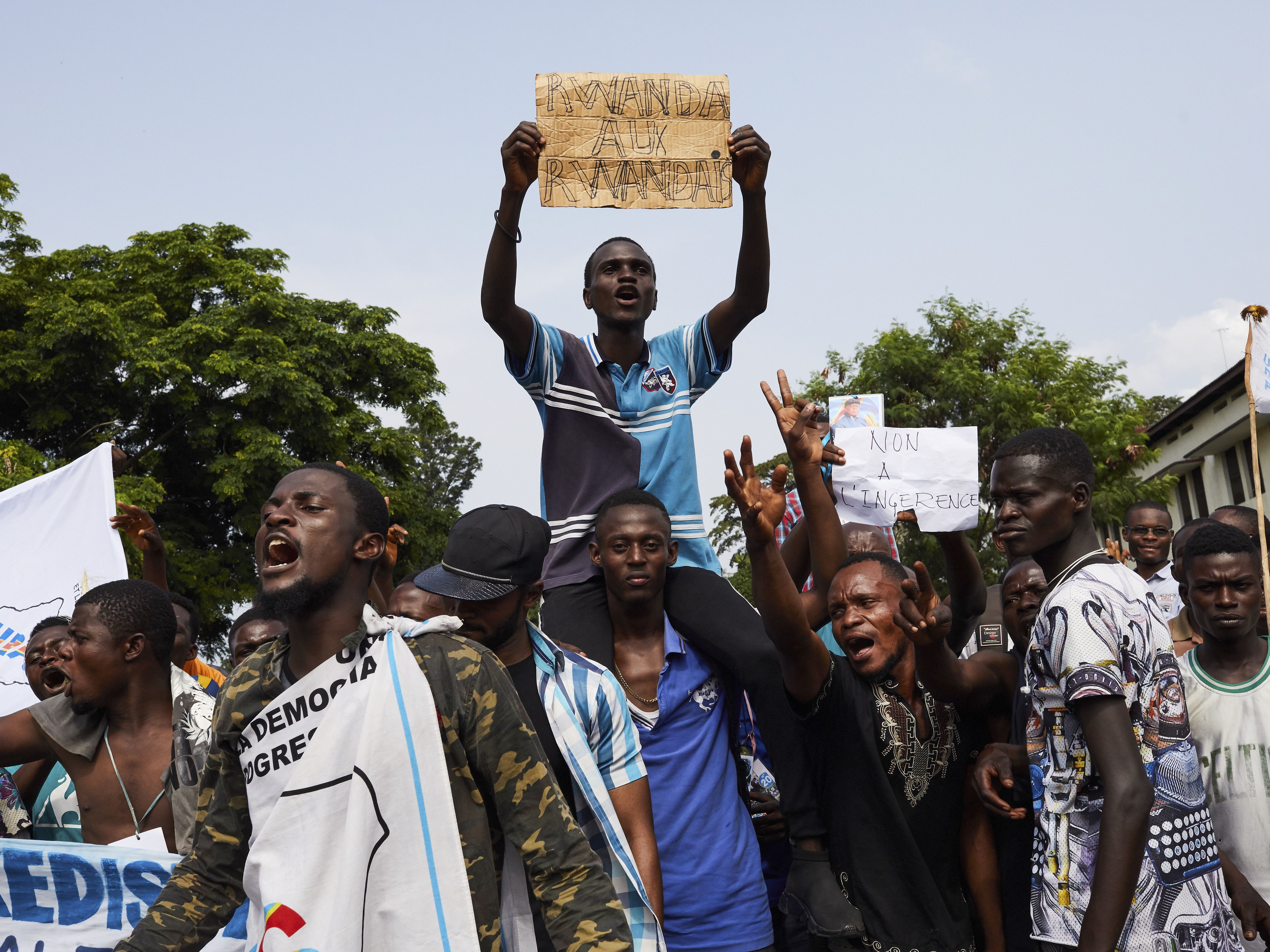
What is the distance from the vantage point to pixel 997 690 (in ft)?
Answer: 13.0

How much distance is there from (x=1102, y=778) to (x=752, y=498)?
1340 mm

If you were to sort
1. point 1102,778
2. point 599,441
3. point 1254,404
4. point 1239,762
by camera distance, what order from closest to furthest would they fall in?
1. point 1102,778
2. point 1239,762
3. point 599,441
4. point 1254,404

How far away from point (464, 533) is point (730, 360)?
1572 mm

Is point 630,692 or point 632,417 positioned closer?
point 630,692

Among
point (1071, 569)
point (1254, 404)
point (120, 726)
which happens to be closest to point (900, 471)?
point (1254, 404)

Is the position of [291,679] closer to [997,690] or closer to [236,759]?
[236,759]

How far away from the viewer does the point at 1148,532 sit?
7.76m

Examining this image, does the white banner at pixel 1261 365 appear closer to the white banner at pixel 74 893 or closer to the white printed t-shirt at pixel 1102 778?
the white printed t-shirt at pixel 1102 778

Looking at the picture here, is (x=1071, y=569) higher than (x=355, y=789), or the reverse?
(x=1071, y=569)

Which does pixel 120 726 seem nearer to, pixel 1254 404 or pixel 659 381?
pixel 659 381

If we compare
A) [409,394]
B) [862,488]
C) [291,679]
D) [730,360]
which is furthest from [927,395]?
[291,679]

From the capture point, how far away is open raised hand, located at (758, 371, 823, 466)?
416 cm

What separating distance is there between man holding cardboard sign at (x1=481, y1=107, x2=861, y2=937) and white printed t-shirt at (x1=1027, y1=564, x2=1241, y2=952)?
950 millimetres

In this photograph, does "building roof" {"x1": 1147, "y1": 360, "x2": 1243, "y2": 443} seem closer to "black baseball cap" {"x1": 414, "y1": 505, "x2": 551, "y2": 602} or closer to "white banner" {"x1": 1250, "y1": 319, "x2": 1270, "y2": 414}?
"white banner" {"x1": 1250, "y1": 319, "x2": 1270, "y2": 414}
